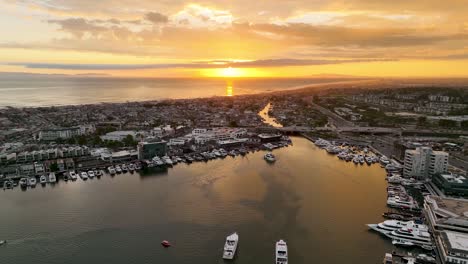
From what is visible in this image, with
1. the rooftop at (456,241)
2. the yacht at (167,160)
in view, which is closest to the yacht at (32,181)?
the yacht at (167,160)

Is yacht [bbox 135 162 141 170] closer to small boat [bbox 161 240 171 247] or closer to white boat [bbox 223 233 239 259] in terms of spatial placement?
small boat [bbox 161 240 171 247]

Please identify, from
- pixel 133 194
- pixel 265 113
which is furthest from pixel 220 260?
pixel 265 113

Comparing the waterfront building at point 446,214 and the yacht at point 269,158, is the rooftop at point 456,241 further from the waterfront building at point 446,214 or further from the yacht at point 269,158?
the yacht at point 269,158

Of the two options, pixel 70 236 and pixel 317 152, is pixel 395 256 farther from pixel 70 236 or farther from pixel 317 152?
pixel 317 152

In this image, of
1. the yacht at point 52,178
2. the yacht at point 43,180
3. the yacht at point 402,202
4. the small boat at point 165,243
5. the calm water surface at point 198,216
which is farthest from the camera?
the yacht at point 52,178

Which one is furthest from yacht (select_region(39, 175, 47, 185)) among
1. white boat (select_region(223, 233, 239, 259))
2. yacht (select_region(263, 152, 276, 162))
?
yacht (select_region(263, 152, 276, 162))

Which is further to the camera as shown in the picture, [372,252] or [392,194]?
[392,194]
